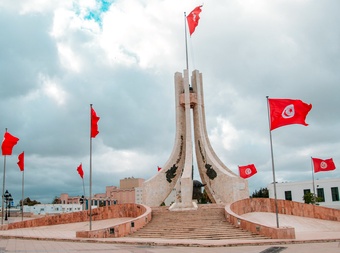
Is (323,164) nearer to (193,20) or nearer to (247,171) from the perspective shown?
(247,171)

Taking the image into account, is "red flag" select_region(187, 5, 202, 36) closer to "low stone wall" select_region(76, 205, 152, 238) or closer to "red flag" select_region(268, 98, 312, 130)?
"red flag" select_region(268, 98, 312, 130)

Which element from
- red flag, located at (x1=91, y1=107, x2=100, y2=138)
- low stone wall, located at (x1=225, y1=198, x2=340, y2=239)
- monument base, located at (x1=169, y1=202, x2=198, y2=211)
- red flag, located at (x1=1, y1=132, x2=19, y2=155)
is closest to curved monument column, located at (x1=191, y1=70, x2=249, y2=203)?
low stone wall, located at (x1=225, y1=198, x2=340, y2=239)

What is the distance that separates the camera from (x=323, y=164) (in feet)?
77.7

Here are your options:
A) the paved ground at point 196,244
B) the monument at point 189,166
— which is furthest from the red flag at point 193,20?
the paved ground at point 196,244

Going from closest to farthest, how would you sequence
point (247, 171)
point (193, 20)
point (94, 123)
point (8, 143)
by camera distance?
point (94, 123), point (8, 143), point (193, 20), point (247, 171)

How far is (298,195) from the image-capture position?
3725 cm

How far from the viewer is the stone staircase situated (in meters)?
13.2

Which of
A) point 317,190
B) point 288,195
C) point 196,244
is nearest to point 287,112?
point 196,244

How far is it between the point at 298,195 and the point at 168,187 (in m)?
18.9

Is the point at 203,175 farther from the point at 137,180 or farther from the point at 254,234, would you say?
the point at 137,180

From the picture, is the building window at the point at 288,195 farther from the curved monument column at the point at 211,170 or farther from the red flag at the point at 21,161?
the red flag at the point at 21,161

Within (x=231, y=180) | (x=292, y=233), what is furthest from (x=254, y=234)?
(x=231, y=180)

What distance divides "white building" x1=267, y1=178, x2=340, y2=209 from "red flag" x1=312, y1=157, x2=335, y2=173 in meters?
10.4

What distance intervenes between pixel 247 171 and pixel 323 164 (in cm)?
Answer: 470
